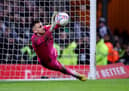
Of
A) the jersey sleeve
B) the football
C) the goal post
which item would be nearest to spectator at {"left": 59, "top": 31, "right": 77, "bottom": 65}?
the goal post

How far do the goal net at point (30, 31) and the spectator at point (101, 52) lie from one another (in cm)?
143

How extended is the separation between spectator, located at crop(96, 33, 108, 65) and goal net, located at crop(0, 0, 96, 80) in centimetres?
143

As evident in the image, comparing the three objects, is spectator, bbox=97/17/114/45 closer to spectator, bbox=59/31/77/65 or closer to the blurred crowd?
spectator, bbox=59/31/77/65

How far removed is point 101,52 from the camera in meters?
18.1

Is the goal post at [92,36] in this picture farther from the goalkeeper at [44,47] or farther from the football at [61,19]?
the football at [61,19]

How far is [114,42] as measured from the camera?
20.2m

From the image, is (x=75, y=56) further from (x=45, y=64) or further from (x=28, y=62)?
(x=45, y=64)

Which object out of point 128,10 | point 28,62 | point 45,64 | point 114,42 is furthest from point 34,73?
point 128,10

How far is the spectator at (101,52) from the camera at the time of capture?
1762 cm

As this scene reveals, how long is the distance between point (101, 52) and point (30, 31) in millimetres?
2783

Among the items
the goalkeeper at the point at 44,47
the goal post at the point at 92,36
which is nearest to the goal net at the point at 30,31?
the goal post at the point at 92,36

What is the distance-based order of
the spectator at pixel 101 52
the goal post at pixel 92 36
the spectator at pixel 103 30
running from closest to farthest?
the goal post at pixel 92 36, the spectator at pixel 101 52, the spectator at pixel 103 30

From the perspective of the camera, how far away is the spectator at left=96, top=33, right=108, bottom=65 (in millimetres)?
17625

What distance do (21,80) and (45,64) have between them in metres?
2.78
